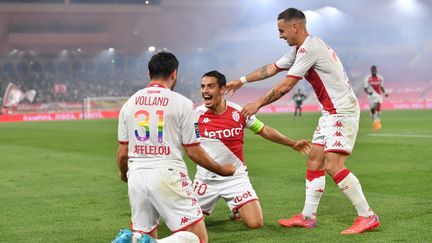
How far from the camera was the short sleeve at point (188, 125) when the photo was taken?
6.12 m

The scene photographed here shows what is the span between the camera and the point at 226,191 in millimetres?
8805

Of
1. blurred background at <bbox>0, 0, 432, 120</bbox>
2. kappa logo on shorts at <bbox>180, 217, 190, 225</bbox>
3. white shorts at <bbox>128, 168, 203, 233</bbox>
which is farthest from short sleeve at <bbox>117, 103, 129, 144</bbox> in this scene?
blurred background at <bbox>0, 0, 432, 120</bbox>

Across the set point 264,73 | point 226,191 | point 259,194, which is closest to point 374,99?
point 259,194

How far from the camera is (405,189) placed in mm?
10984

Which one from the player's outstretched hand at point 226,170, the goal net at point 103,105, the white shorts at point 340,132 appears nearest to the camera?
the player's outstretched hand at point 226,170

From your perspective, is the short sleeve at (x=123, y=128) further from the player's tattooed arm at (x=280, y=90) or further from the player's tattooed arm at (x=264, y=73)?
the player's tattooed arm at (x=264, y=73)

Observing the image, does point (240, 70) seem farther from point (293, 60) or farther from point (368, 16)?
point (293, 60)

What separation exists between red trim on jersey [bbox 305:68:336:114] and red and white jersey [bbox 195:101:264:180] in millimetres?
1125

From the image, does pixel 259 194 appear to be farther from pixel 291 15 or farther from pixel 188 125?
pixel 188 125

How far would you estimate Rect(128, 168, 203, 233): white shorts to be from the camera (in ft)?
19.9

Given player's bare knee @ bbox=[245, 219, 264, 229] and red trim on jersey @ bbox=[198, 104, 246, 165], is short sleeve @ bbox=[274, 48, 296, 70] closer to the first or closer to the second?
red trim on jersey @ bbox=[198, 104, 246, 165]

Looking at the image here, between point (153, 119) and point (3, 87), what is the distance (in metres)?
59.9

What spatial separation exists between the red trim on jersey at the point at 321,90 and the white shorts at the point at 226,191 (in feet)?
4.68

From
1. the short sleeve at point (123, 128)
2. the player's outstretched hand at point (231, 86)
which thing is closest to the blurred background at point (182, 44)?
the player's outstretched hand at point (231, 86)
